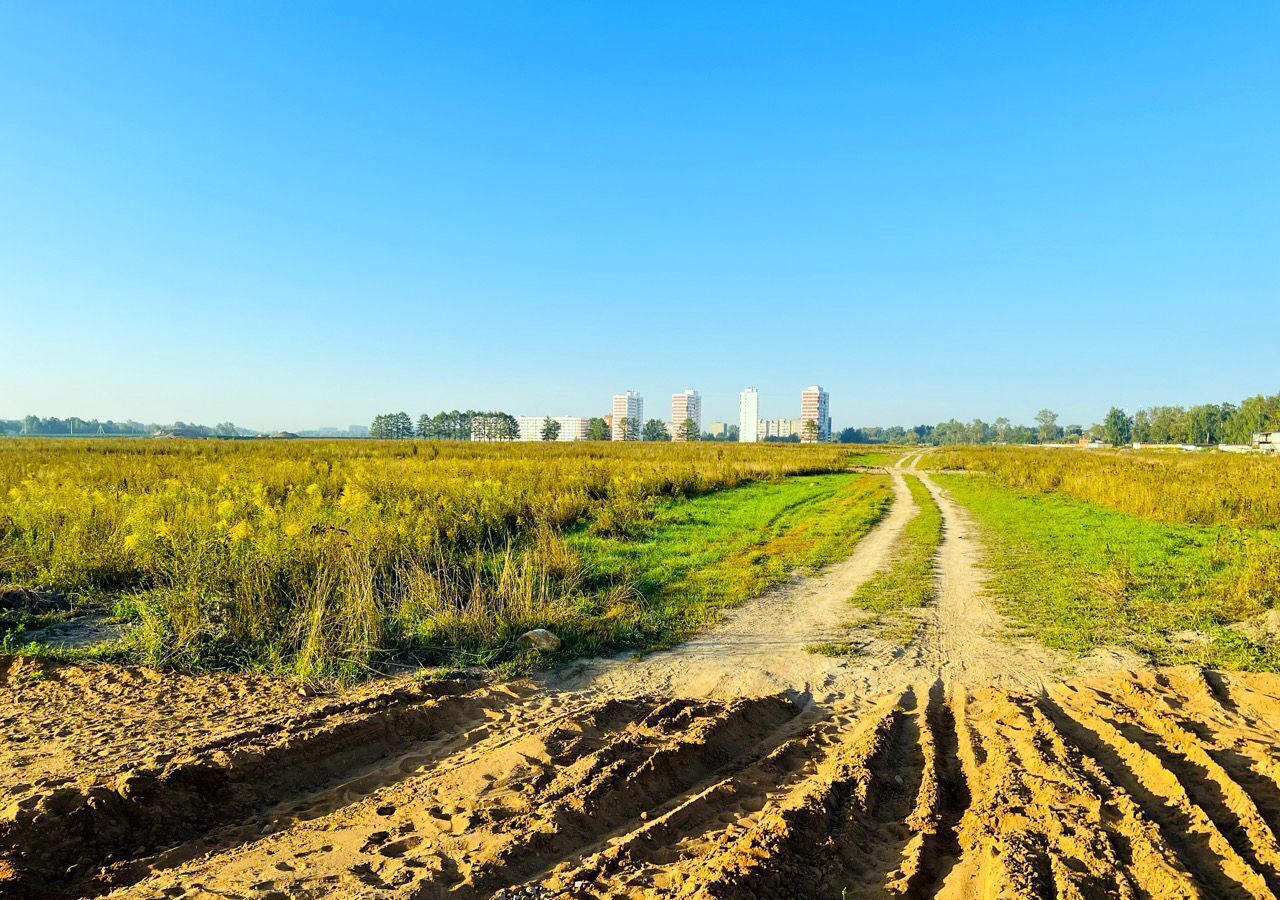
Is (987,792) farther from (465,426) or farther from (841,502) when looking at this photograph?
(465,426)

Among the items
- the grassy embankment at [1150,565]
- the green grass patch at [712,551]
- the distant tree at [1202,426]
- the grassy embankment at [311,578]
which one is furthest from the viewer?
the distant tree at [1202,426]

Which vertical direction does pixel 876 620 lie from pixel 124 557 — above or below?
below

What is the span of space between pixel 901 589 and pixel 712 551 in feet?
11.4

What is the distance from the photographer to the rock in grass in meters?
6.27

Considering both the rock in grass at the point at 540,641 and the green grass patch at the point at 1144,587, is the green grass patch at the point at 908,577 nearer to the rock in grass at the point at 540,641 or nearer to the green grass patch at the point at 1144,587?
the green grass patch at the point at 1144,587

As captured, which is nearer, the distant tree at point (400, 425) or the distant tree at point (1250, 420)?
the distant tree at point (1250, 420)

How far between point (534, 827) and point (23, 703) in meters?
4.35

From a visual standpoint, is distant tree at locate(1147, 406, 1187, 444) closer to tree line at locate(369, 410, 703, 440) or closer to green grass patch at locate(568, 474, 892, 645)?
tree line at locate(369, 410, 703, 440)

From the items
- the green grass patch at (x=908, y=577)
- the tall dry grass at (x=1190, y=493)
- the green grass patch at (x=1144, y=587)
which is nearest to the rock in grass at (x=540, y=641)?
the green grass patch at (x=908, y=577)

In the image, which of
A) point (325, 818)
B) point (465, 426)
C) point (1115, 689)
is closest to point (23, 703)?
point (325, 818)

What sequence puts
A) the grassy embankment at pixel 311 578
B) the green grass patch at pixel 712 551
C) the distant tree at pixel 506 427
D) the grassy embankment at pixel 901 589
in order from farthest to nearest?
the distant tree at pixel 506 427 → the green grass patch at pixel 712 551 → the grassy embankment at pixel 901 589 → the grassy embankment at pixel 311 578

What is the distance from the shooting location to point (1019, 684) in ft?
18.1

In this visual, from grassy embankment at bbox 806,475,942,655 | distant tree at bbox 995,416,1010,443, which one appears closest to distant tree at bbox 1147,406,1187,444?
distant tree at bbox 995,416,1010,443

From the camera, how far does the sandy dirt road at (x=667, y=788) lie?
2.86 m
